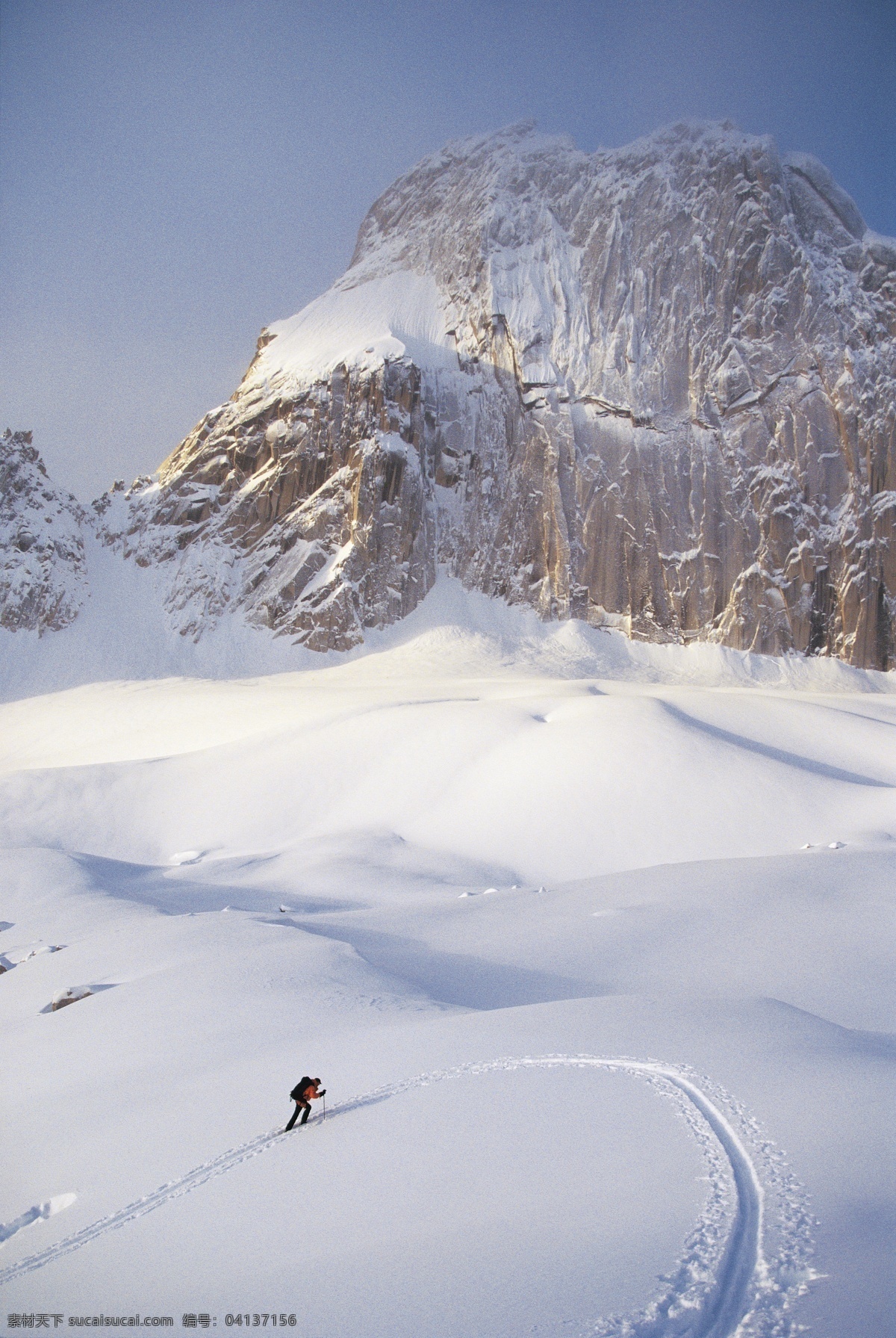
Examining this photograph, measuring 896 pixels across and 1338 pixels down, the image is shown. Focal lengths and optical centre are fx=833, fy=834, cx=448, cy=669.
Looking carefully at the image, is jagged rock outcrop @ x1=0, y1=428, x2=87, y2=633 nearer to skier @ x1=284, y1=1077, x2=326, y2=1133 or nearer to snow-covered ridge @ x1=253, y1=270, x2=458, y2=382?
snow-covered ridge @ x1=253, y1=270, x2=458, y2=382

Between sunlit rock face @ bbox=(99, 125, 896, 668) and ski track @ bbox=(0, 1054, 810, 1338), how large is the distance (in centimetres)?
6008

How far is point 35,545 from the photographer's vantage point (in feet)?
223

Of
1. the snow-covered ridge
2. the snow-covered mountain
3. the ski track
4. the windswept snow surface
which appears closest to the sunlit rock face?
the snow-covered mountain

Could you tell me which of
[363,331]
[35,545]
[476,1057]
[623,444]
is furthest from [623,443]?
[476,1057]

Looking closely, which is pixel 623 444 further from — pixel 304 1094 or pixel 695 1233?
pixel 695 1233

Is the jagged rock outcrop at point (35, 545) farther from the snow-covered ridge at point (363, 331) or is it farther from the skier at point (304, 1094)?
the skier at point (304, 1094)

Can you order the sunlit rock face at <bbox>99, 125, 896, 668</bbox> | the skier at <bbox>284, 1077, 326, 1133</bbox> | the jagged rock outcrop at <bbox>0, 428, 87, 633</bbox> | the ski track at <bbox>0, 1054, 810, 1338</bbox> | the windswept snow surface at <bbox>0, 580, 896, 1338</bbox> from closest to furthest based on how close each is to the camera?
the ski track at <bbox>0, 1054, 810, 1338</bbox>, the windswept snow surface at <bbox>0, 580, 896, 1338</bbox>, the skier at <bbox>284, 1077, 326, 1133</bbox>, the jagged rock outcrop at <bbox>0, 428, 87, 633</bbox>, the sunlit rock face at <bbox>99, 125, 896, 668</bbox>

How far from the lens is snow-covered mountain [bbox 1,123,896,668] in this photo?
224 ft

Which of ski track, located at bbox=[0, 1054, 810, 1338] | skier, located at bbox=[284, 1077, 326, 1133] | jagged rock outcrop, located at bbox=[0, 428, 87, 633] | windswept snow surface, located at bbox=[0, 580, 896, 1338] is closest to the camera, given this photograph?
ski track, located at bbox=[0, 1054, 810, 1338]

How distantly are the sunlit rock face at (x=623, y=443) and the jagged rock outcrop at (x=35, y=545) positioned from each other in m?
4.40

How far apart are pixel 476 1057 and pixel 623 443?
6964cm

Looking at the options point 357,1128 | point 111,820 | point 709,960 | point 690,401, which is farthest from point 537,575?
point 357,1128

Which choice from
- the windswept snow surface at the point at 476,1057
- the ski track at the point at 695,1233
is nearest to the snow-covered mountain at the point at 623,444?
the windswept snow surface at the point at 476,1057

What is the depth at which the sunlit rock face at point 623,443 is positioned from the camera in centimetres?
6819
